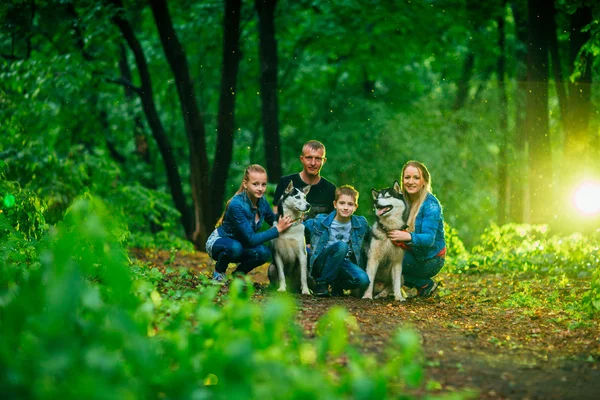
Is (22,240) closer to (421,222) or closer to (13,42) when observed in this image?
(421,222)

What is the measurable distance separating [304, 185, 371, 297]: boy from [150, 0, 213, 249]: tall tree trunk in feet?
24.9

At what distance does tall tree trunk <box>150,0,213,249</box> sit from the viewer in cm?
1457

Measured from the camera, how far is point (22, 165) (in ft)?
38.7

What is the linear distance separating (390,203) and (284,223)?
45.4 inches

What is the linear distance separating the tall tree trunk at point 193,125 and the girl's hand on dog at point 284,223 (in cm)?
797

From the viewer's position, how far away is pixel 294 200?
755cm

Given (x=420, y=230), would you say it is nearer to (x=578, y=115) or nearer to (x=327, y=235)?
(x=327, y=235)

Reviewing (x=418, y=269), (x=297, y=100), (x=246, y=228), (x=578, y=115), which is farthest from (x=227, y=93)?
(x=297, y=100)

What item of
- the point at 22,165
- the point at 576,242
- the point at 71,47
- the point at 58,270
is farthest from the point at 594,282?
the point at 71,47

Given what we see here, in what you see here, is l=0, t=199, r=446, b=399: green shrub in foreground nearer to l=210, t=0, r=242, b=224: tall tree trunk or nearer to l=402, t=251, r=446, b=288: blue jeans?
l=402, t=251, r=446, b=288: blue jeans

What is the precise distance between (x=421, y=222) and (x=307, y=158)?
1486 mm

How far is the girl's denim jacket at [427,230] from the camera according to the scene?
7754 millimetres

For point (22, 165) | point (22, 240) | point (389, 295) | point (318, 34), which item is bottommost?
point (389, 295)

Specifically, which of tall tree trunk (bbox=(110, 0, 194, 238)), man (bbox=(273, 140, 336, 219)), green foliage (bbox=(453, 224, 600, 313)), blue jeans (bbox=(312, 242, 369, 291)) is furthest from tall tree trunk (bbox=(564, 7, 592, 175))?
tall tree trunk (bbox=(110, 0, 194, 238))
